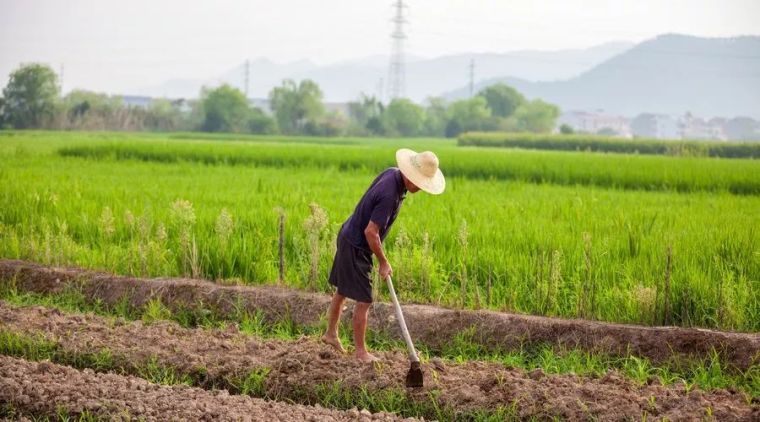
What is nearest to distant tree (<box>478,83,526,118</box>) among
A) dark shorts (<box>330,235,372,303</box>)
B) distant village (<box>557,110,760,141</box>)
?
distant village (<box>557,110,760,141</box>)

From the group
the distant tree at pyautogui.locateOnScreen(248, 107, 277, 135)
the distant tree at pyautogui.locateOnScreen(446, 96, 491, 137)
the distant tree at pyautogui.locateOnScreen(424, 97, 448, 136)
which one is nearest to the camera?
the distant tree at pyautogui.locateOnScreen(248, 107, 277, 135)

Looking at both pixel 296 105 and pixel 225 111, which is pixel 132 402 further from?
pixel 296 105

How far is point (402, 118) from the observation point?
6856 centimetres

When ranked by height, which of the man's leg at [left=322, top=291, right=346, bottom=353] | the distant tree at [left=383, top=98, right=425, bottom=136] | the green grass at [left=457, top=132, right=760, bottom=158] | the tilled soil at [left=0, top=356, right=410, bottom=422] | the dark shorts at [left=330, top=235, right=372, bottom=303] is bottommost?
the tilled soil at [left=0, top=356, right=410, bottom=422]

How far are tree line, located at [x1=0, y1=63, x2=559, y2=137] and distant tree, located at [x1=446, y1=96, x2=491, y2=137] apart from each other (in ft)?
0.25

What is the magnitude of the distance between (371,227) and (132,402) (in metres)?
1.54

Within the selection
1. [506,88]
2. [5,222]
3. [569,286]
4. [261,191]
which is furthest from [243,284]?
[506,88]

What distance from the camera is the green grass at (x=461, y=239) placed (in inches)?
275

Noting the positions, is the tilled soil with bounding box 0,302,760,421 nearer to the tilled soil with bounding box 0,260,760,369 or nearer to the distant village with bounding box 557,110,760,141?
the tilled soil with bounding box 0,260,760,369

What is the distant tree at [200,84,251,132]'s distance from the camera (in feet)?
190

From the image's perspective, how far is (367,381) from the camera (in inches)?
210

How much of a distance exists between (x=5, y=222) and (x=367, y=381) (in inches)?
261

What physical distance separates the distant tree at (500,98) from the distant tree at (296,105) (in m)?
30.2

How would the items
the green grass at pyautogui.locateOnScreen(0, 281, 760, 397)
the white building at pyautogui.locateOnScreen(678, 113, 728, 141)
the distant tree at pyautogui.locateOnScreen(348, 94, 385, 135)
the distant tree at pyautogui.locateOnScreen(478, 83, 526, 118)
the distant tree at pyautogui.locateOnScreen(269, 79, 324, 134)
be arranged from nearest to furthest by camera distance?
the green grass at pyautogui.locateOnScreen(0, 281, 760, 397), the distant tree at pyautogui.locateOnScreen(269, 79, 324, 134), the distant tree at pyautogui.locateOnScreen(348, 94, 385, 135), the distant tree at pyautogui.locateOnScreen(478, 83, 526, 118), the white building at pyautogui.locateOnScreen(678, 113, 728, 141)
